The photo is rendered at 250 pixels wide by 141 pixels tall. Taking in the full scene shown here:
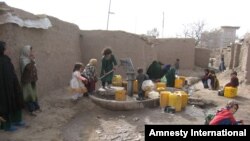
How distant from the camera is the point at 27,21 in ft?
22.2

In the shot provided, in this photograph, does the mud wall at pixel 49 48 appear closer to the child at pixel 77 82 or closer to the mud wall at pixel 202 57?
the child at pixel 77 82

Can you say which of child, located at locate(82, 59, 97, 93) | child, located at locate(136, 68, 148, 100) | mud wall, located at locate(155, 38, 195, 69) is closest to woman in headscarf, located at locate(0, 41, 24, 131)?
child, located at locate(82, 59, 97, 93)

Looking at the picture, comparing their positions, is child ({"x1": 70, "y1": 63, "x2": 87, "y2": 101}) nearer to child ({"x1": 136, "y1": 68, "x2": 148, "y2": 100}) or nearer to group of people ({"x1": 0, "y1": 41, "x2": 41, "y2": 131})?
group of people ({"x1": 0, "y1": 41, "x2": 41, "y2": 131})

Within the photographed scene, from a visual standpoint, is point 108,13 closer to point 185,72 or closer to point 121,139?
point 185,72

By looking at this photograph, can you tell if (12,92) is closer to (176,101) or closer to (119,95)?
(119,95)

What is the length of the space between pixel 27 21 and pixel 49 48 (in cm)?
128

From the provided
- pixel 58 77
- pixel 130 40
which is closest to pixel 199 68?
pixel 130 40

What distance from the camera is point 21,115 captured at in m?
5.63

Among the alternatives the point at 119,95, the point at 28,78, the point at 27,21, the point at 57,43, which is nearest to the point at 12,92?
the point at 28,78

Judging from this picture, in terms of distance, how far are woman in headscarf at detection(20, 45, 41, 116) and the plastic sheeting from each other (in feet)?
1.78

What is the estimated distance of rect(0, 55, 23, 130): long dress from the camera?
5148 millimetres

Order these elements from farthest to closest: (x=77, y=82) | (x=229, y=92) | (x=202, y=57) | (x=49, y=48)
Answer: (x=202, y=57)
(x=229, y=92)
(x=49, y=48)
(x=77, y=82)

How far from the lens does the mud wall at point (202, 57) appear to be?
776 inches

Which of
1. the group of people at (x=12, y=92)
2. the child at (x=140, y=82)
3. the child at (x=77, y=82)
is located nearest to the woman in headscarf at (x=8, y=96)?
the group of people at (x=12, y=92)
